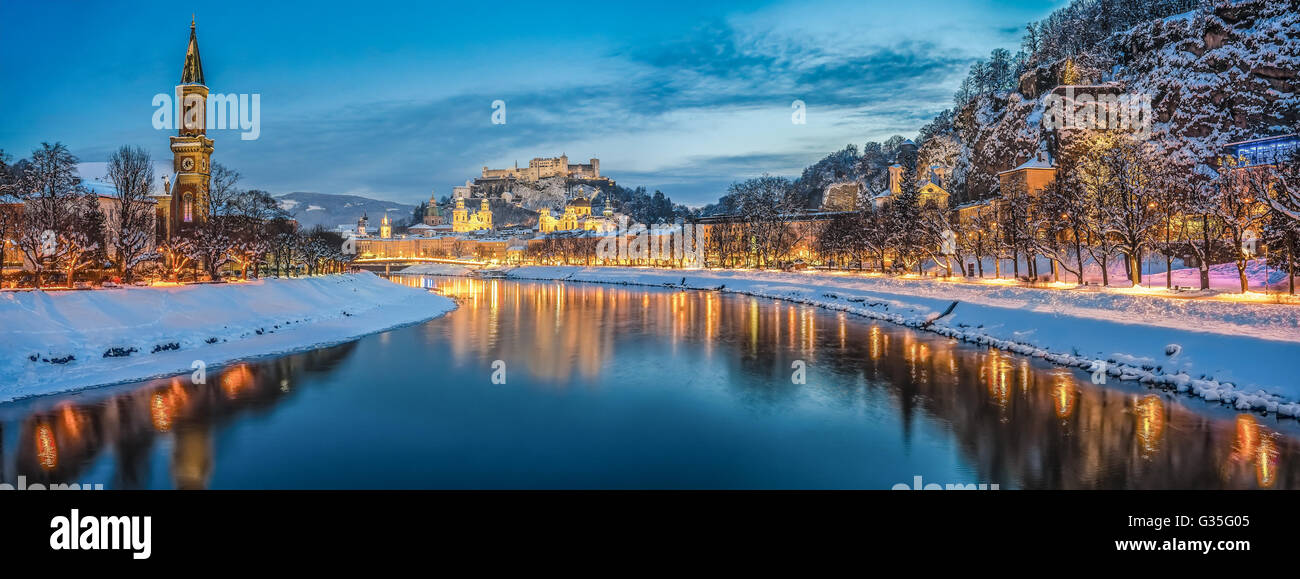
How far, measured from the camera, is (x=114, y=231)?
192ft

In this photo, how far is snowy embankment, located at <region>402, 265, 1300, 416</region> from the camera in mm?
17953

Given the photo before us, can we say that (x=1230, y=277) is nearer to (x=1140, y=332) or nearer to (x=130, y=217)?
(x=1140, y=332)

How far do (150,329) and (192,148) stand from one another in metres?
50.4

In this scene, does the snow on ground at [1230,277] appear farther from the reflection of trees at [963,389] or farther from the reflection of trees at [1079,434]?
the reflection of trees at [1079,434]

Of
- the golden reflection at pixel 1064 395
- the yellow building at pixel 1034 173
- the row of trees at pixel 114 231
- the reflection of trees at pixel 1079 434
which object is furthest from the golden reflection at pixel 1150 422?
the yellow building at pixel 1034 173

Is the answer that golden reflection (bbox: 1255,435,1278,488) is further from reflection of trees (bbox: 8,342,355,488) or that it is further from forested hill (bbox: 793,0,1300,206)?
forested hill (bbox: 793,0,1300,206)

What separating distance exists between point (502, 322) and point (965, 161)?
82.8 m

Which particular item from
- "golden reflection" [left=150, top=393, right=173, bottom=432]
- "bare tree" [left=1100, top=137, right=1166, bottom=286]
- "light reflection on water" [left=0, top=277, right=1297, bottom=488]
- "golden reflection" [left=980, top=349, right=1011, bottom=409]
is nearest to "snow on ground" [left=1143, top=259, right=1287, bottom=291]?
"bare tree" [left=1100, top=137, right=1166, bottom=286]

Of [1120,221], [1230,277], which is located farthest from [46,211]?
[1230,277]
